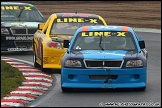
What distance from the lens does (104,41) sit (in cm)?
1363

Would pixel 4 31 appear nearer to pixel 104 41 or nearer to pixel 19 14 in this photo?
pixel 19 14

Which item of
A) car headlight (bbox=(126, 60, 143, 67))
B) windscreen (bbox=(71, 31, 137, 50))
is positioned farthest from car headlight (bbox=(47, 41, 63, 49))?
car headlight (bbox=(126, 60, 143, 67))

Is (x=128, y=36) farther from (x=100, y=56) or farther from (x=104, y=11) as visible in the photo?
(x=104, y=11)

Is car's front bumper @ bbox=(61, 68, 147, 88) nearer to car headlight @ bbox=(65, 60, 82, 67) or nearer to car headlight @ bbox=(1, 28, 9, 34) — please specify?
car headlight @ bbox=(65, 60, 82, 67)

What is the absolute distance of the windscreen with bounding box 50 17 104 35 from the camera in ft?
56.4

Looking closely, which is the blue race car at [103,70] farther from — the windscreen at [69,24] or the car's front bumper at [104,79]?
the windscreen at [69,24]

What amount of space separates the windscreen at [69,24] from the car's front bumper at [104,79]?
4616mm

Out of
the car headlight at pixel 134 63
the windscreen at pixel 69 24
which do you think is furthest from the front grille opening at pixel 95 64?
the windscreen at pixel 69 24

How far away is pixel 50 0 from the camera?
50750 millimetres

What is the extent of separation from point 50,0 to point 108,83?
3866 cm

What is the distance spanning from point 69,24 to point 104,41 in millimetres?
3931

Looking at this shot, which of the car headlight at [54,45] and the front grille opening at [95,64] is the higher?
the front grille opening at [95,64]

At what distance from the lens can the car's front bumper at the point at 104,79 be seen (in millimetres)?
12422

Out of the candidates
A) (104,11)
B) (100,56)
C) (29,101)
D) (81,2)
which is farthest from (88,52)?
(81,2)
